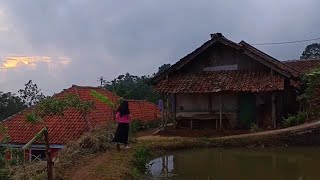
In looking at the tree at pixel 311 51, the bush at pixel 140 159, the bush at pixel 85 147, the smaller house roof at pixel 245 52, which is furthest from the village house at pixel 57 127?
the tree at pixel 311 51

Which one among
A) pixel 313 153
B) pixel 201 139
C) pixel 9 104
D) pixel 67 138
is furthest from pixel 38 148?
pixel 9 104

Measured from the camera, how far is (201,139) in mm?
14961

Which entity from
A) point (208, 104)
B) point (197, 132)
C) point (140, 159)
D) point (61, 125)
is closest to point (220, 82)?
point (208, 104)

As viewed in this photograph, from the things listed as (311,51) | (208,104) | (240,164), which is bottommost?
(240,164)

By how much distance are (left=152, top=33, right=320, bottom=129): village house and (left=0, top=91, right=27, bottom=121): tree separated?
18329mm

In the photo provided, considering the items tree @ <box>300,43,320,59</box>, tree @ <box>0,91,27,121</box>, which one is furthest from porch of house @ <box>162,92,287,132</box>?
tree @ <box>300,43,320,59</box>

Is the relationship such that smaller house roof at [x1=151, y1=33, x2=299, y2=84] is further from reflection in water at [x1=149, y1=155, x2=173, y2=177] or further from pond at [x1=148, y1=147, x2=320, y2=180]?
reflection in water at [x1=149, y1=155, x2=173, y2=177]

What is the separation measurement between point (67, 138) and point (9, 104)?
15.9m

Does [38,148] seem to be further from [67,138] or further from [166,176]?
[166,176]

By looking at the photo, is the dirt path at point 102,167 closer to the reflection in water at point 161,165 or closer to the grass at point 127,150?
the grass at point 127,150

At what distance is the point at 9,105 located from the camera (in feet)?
112

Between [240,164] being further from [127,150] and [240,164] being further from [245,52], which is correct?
[245,52]

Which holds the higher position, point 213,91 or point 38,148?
point 213,91

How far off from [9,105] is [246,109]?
22960 mm
